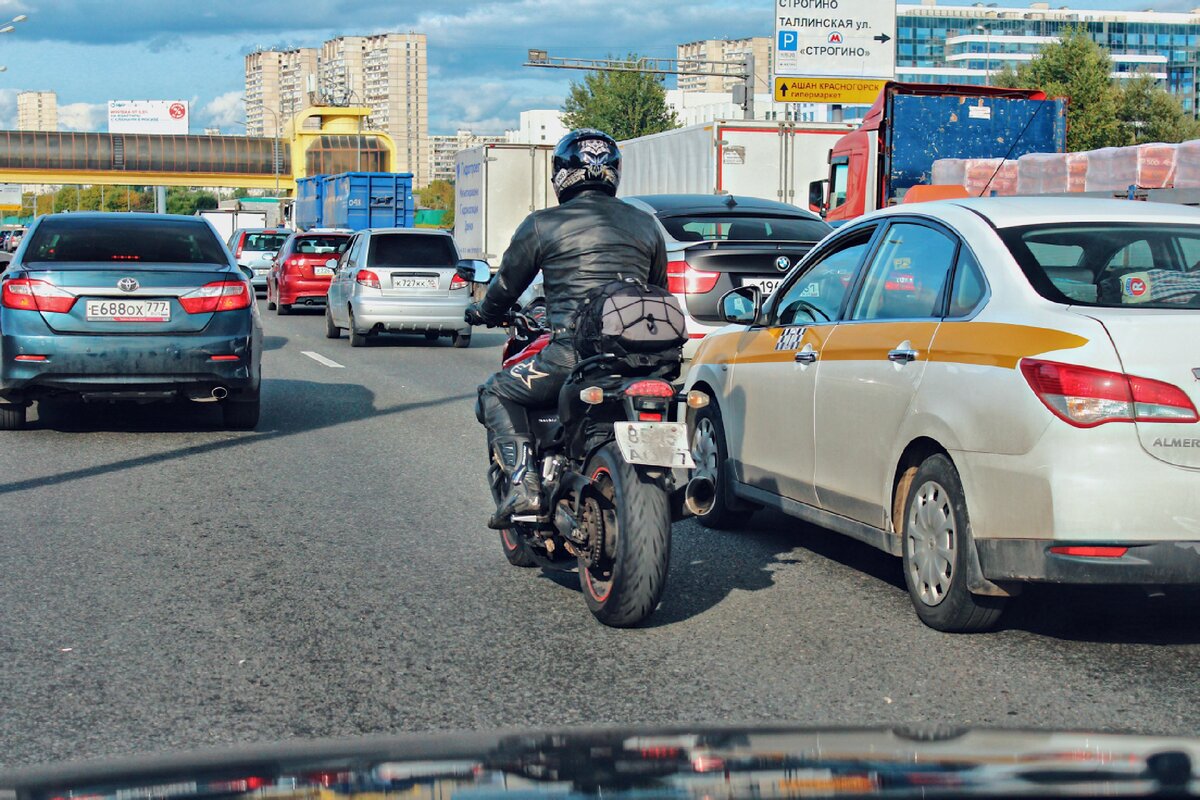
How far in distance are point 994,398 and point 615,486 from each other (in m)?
1.33

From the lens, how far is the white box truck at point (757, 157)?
29.6 metres

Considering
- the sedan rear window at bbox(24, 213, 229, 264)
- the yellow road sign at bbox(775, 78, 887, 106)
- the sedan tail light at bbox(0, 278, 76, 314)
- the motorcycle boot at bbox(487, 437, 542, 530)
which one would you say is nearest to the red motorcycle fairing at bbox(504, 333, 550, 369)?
the motorcycle boot at bbox(487, 437, 542, 530)

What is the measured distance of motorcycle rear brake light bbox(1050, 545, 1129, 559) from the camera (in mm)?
5012

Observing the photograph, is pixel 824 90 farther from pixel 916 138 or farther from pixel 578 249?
pixel 578 249

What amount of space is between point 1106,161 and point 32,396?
1243 centimetres

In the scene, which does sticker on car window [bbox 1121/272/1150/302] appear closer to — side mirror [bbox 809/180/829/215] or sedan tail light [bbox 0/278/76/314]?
sedan tail light [bbox 0/278/76/314]

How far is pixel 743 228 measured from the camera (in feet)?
44.7

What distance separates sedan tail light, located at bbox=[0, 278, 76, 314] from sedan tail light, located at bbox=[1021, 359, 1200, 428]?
26.2ft

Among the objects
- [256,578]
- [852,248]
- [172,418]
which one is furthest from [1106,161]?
[256,578]

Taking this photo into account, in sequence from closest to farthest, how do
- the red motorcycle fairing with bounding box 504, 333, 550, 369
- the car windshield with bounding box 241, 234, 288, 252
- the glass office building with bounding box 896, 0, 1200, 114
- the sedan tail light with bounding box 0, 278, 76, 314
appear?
1. the red motorcycle fairing with bounding box 504, 333, 550, 369
2. the sedan tail light with bounding box 0, 278, 76, 314
3. the car windshield with bounding box 241, 234, 288, 252
4. the glass office building with bounding box 896, 0, 1200, 114

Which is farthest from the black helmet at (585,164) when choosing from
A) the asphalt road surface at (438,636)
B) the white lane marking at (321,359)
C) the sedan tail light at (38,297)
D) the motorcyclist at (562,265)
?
the white lane marking at (321,359)

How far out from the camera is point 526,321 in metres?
6.74

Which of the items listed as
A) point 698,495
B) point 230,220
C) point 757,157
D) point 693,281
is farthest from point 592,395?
point 230,220

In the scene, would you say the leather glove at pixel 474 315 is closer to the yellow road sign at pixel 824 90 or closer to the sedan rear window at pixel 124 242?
the sedan rear window at pixel 124 242
